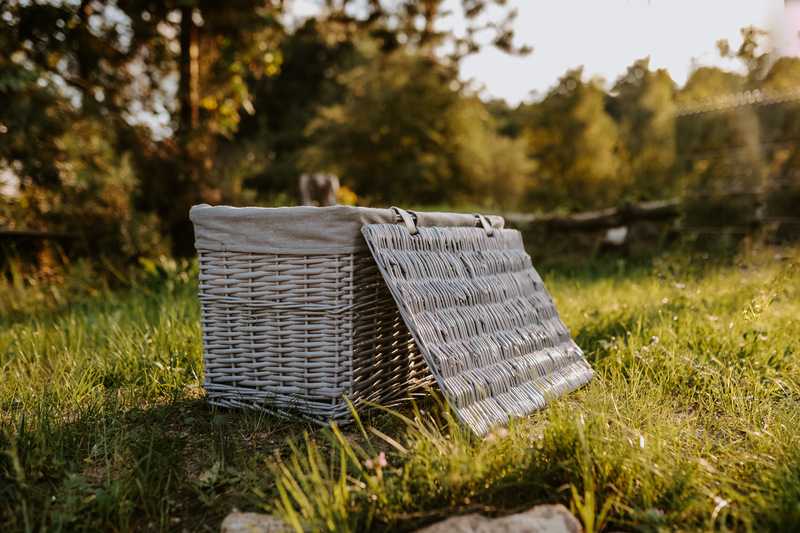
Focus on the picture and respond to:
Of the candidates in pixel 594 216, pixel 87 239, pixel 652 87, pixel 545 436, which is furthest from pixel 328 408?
pixel 652 87

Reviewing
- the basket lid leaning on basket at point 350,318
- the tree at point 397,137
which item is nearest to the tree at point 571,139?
the tree at point 397,137

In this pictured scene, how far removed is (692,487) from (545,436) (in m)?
0.35

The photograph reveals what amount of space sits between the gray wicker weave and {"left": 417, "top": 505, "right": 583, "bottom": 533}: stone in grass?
37 centimetres

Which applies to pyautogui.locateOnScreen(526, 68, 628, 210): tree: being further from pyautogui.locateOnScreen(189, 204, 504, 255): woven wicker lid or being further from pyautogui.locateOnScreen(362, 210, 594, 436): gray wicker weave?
pyautogui.locateOnScreen(189, 204, 504, 255): woven wicker lid

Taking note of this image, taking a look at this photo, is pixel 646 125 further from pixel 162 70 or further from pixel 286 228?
pixel 286 228

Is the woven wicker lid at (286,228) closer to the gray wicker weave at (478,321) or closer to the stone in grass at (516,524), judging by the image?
the gray wicker weave at (478,321)

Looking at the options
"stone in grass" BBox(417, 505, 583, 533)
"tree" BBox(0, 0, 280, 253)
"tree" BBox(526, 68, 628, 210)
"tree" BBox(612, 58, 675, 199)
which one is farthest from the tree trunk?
"tree" BBox(526, 68, 628, 210)

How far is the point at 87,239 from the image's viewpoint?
16.5ft

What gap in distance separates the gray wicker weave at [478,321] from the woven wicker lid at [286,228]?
5 centimetres

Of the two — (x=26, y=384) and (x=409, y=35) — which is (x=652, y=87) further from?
(x=26, y=384)

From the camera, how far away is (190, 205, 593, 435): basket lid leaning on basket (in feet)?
5.74

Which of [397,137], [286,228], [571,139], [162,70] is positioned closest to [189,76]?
[162,70]

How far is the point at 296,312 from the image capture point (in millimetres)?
1849

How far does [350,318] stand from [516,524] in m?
0.80
